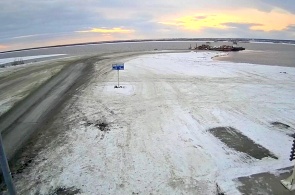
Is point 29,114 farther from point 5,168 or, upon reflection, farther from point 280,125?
point 280,125

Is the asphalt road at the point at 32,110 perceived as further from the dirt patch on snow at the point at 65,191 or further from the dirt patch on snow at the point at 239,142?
the dirt patch on snow at the point at 239,142

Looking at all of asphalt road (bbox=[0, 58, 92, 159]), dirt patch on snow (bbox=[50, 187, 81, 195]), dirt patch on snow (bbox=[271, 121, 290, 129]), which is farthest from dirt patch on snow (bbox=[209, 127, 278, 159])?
asphalt road (bbox=[0, 58, 92, 159])

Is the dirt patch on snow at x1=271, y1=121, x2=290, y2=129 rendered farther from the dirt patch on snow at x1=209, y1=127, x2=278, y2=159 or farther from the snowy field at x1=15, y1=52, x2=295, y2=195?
the dirt patch on snow at x1=209, y1=127, x2=278, y2=159

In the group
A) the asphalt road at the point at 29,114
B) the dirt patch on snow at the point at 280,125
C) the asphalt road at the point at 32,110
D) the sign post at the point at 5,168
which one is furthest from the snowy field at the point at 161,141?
the sign post at the point at 5,168

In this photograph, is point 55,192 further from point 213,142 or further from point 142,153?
point 213,142

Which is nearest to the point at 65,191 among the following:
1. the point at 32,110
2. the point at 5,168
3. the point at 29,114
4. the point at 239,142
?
the point at 5,168

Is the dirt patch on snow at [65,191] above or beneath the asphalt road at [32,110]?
beneath
